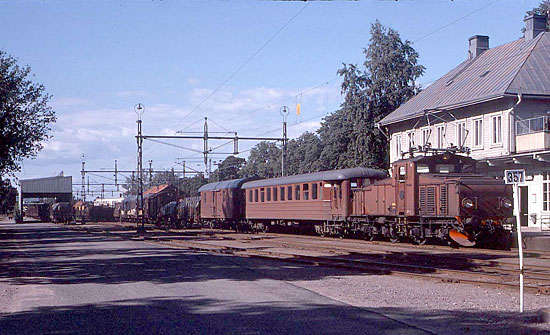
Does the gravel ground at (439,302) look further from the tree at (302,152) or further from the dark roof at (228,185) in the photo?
the tree at (302,152)

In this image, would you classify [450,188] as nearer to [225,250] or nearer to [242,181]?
[225,250]

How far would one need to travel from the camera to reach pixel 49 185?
9612cm

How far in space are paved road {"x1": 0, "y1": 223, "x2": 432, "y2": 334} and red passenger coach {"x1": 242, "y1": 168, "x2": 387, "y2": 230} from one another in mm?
10868

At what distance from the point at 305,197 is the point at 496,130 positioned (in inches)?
412

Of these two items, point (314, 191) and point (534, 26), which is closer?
point (314, 191)

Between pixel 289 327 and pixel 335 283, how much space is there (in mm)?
4534

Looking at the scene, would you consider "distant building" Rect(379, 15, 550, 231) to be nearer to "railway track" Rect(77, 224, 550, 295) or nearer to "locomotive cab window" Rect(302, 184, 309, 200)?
"locomotive cab window" Rect(302, 184, 309, 200)

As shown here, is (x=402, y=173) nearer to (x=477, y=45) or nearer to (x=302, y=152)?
(x=477, y=45)

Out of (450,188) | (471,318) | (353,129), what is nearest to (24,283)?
(471,318)

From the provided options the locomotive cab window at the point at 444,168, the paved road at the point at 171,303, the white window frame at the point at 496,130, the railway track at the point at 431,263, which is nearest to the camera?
the paved road at the point at 171,303

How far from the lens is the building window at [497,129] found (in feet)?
101

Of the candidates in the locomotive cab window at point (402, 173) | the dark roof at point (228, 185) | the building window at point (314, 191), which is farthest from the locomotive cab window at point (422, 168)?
the dark roof at point (228, 185)

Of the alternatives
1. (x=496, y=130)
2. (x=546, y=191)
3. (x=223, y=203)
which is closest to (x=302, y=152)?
(x=223, y=203)

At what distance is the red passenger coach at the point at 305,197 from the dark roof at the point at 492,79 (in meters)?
5.69
